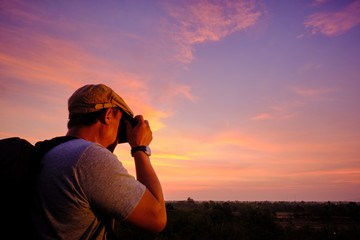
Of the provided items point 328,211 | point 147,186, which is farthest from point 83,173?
point 328,211

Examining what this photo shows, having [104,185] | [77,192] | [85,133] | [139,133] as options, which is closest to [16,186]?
[77,192]

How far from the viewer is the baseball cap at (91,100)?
1.73 meters

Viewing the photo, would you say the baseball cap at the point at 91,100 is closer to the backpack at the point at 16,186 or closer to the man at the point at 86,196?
the man at the point at 86,196

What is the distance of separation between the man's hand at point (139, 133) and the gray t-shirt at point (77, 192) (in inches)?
23.9

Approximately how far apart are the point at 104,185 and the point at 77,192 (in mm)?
143

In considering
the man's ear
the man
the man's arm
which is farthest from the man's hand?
the man

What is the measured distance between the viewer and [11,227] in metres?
1.15

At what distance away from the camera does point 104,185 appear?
129 cm

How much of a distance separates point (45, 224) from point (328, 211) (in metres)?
48.0

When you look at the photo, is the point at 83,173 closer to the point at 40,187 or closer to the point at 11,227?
the point at 40,187

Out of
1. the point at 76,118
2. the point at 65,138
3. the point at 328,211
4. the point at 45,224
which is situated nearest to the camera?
the point at 45,224

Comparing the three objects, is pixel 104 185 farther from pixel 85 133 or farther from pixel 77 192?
pixel 85 133

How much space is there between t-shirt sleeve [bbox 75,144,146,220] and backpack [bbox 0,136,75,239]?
0.25 m

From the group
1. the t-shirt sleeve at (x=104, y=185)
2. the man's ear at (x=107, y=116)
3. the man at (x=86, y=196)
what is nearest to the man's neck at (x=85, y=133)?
the man's ear at (x=107, y=116)
